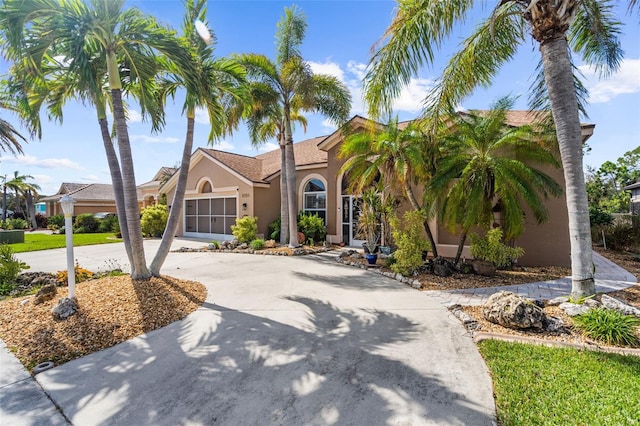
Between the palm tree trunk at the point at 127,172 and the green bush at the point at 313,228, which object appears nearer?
the palm tree trunk at the point at 127,172

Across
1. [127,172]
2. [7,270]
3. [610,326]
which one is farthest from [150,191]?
[610,326]

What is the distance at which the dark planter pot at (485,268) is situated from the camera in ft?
30.1

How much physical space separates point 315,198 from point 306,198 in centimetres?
71

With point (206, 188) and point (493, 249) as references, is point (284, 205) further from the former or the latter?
point (493, 249)

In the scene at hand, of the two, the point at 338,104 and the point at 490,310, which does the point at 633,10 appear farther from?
the point at 338,104

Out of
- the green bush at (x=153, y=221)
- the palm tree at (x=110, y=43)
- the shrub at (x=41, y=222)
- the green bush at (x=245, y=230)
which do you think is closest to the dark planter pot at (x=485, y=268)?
the palm tree at (x=110, y=43)

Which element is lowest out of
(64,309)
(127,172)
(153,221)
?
(64,309)

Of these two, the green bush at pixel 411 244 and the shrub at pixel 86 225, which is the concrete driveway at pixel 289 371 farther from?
the shrub at pixel 86 225

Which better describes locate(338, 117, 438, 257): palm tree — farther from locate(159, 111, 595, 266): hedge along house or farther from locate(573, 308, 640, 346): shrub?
locate(573, 308, 640, 346): shrub

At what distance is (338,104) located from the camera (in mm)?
14281

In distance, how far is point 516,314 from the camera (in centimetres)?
533

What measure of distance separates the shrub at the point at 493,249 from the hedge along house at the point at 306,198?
2.71 meters

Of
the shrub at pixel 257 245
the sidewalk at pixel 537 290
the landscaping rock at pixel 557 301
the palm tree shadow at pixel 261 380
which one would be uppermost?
the shrub at pixel 257 245

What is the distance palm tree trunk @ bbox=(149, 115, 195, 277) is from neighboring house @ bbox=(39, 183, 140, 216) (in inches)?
Answer: 1381
